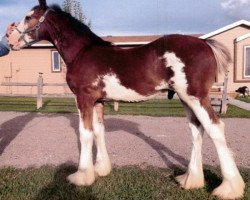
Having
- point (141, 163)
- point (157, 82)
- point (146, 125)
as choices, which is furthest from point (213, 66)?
point (146, 125)

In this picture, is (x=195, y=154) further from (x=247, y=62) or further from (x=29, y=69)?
(x=29, y=69)

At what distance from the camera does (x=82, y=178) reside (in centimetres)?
534

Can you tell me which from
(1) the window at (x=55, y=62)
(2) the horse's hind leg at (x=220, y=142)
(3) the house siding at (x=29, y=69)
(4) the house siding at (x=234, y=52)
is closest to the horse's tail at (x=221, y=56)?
(2) the horse's hind leg at (x=220, y=142)

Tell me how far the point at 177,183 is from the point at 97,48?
2158mm

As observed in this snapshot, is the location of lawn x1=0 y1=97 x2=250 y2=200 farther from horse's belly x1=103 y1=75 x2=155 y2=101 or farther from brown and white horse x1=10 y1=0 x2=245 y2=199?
horse's belly x1=103 y1=75 x2=155 y2=101

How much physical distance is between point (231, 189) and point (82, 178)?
1960 millimetres

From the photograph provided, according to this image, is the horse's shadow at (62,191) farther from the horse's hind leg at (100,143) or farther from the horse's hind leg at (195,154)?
the horse's hind leg at (195,154)

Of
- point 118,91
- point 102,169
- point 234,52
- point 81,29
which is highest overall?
point 234,52

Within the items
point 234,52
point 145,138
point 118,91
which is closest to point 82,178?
point 118,91

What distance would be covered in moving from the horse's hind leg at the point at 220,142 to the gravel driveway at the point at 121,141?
1.82m

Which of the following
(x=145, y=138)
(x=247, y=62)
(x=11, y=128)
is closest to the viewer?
(x=145, y=138)

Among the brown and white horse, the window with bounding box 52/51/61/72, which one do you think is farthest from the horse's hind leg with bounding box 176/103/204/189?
the window with bounding box 52/51/61/72

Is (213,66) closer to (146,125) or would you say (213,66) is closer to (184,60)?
(184,60)

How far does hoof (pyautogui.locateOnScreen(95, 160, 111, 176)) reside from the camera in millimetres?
5824
